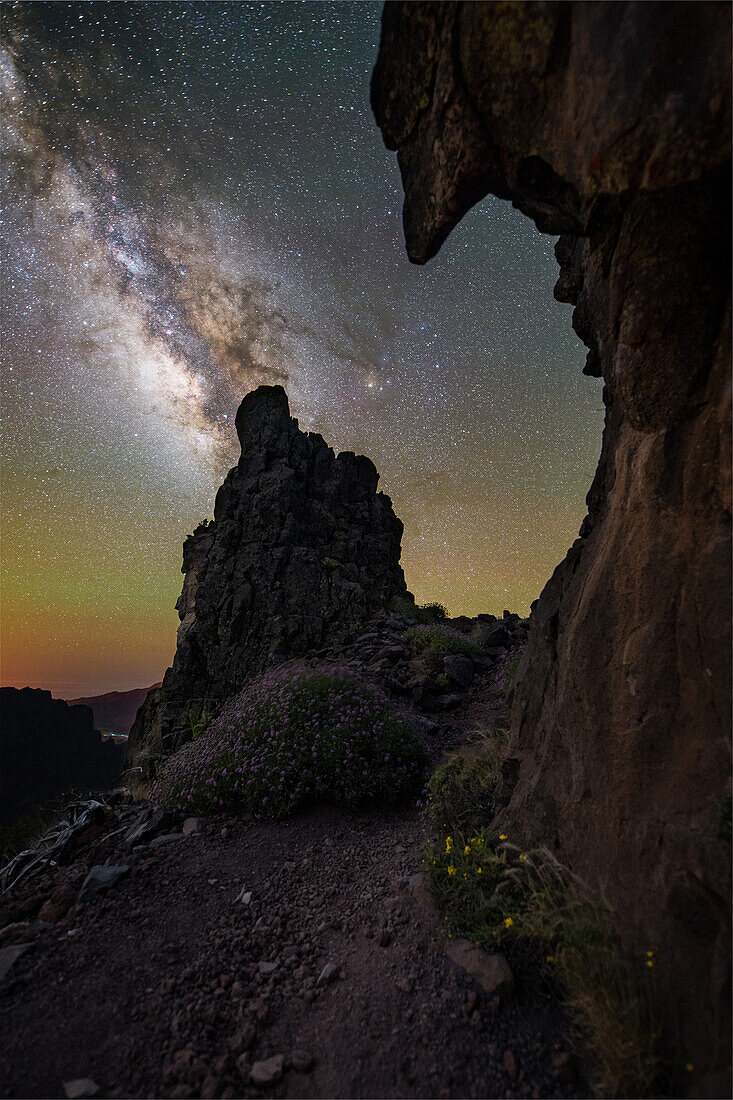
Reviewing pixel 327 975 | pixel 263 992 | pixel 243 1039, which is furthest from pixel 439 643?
pixel 243 1039

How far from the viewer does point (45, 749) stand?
80438mm

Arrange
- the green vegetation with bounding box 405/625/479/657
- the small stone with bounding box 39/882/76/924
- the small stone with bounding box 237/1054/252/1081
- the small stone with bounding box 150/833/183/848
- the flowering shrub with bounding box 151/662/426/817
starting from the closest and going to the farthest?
the small stone with bounding box 237/1054/252/1081, the small stone with bounding box 39/882/76/924, the small stone with bounding box 150/833/183/848, the flowering shrub with bounding box 151/662/426/817, the green vegetation with bounding box 405/625/479/657

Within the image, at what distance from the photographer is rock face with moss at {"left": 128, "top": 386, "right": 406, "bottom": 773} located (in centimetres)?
1880

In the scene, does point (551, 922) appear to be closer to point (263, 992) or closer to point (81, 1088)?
point (263, 992)

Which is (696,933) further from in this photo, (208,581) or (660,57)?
(208,581)

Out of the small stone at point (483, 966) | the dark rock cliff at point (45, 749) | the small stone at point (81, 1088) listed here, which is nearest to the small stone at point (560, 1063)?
the small stone at point (483, 966)

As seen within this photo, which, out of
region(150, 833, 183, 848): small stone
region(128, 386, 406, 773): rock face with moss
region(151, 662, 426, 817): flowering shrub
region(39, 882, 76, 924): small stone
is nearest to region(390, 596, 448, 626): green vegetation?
region(128, 386, 406, 773): rock face with moss

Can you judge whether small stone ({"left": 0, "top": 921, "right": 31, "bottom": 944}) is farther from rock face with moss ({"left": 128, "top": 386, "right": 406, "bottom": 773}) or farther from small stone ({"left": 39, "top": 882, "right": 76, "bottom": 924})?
rock face with moss ({"left": 128, "top": 386, "right": 406, "bottom": 773})

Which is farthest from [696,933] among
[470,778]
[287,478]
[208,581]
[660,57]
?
[287,478]

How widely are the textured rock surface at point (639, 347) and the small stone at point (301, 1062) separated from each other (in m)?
2.05

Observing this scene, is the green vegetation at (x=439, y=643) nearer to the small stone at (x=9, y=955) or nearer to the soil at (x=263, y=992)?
the soil at (x=263, y=992)

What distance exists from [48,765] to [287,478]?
8643 centimetres

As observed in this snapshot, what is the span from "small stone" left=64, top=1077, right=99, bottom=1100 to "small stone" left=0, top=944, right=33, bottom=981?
4.36 feet

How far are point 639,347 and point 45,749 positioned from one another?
345 ft
